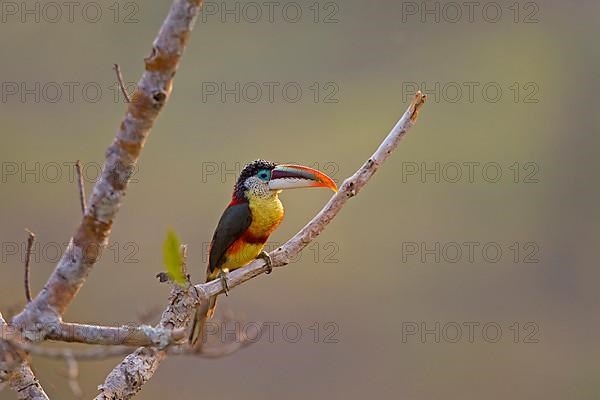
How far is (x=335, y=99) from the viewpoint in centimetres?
1401

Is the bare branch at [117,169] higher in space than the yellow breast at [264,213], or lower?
lower

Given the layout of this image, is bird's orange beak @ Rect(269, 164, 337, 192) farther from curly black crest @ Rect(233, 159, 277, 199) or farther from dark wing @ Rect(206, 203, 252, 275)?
dark wing @ Rect(206, 203, 252, 275)

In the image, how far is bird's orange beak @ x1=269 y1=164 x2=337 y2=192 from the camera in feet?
11.0

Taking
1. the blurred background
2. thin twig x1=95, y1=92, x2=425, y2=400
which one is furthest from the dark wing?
the blurred background

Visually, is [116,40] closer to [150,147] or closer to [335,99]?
[150,147]

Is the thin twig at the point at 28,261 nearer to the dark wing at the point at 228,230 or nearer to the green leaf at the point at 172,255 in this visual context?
the green leaf at the point at 172,255

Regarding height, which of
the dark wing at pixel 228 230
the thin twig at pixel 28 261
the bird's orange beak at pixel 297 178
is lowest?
the thin twig at pixel 28 261

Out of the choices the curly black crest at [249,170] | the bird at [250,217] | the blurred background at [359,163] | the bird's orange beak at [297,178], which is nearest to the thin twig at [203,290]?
the bird's orange beak at [297,178]

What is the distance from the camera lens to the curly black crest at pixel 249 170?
3.70 m

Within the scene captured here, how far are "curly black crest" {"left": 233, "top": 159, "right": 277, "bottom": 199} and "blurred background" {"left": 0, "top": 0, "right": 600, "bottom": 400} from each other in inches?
210

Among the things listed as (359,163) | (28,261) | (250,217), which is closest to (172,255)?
(28,261)

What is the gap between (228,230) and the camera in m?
3.62

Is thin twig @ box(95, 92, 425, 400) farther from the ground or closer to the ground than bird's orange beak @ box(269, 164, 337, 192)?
closer to the ground

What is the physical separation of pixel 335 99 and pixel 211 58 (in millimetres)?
2113
